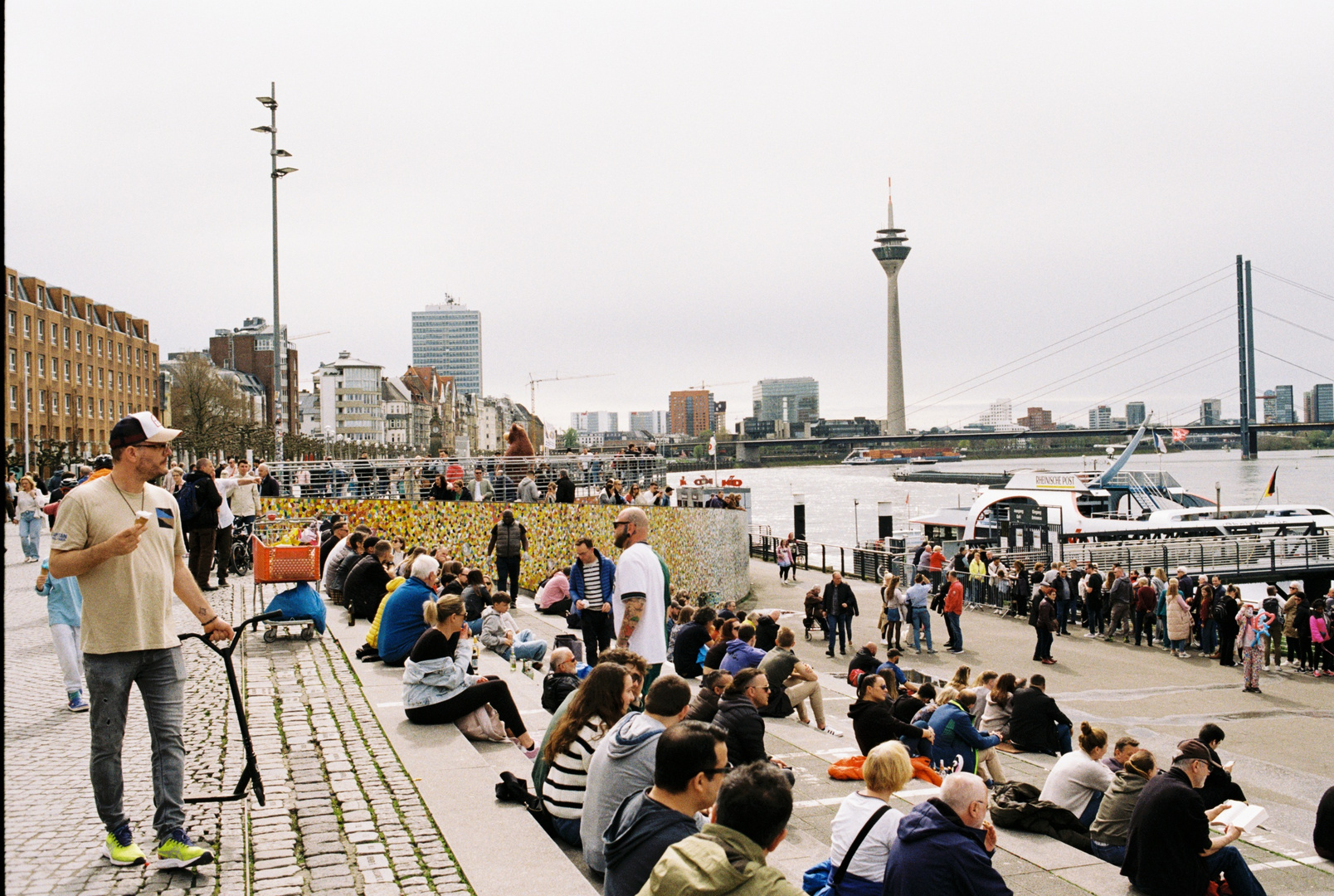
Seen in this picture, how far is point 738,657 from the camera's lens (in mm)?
10359

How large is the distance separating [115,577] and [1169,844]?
5.85 meters

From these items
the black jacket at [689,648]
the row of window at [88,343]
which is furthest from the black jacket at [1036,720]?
the row of window at [88,343]

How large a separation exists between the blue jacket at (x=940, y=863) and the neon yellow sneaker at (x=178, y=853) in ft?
9.80

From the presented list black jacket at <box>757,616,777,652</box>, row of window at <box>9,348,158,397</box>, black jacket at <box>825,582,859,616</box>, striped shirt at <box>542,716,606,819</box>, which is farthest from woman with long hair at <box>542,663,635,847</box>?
row of window at <box>9,348,158,397</box>

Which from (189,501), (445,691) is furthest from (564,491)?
(445,691)

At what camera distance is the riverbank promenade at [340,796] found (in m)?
4.65

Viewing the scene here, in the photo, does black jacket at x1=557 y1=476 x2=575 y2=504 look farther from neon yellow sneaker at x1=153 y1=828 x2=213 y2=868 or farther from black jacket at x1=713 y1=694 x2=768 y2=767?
neon yellow sneaker at x1=153 y1=828 x2=213 y2=868

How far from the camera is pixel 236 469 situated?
18.0m

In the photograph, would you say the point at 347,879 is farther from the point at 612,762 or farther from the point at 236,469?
the point at 236,469

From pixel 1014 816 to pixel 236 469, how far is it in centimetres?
1467

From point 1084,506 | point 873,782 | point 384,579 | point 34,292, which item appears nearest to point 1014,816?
point 873,782

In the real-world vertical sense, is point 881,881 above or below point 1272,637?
above

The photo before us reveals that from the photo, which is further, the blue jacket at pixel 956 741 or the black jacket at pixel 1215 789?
the blue jacket at pixel 956 741

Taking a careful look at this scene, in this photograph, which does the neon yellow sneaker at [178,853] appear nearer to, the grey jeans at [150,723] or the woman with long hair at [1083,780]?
the grey jeans at [150,723]
